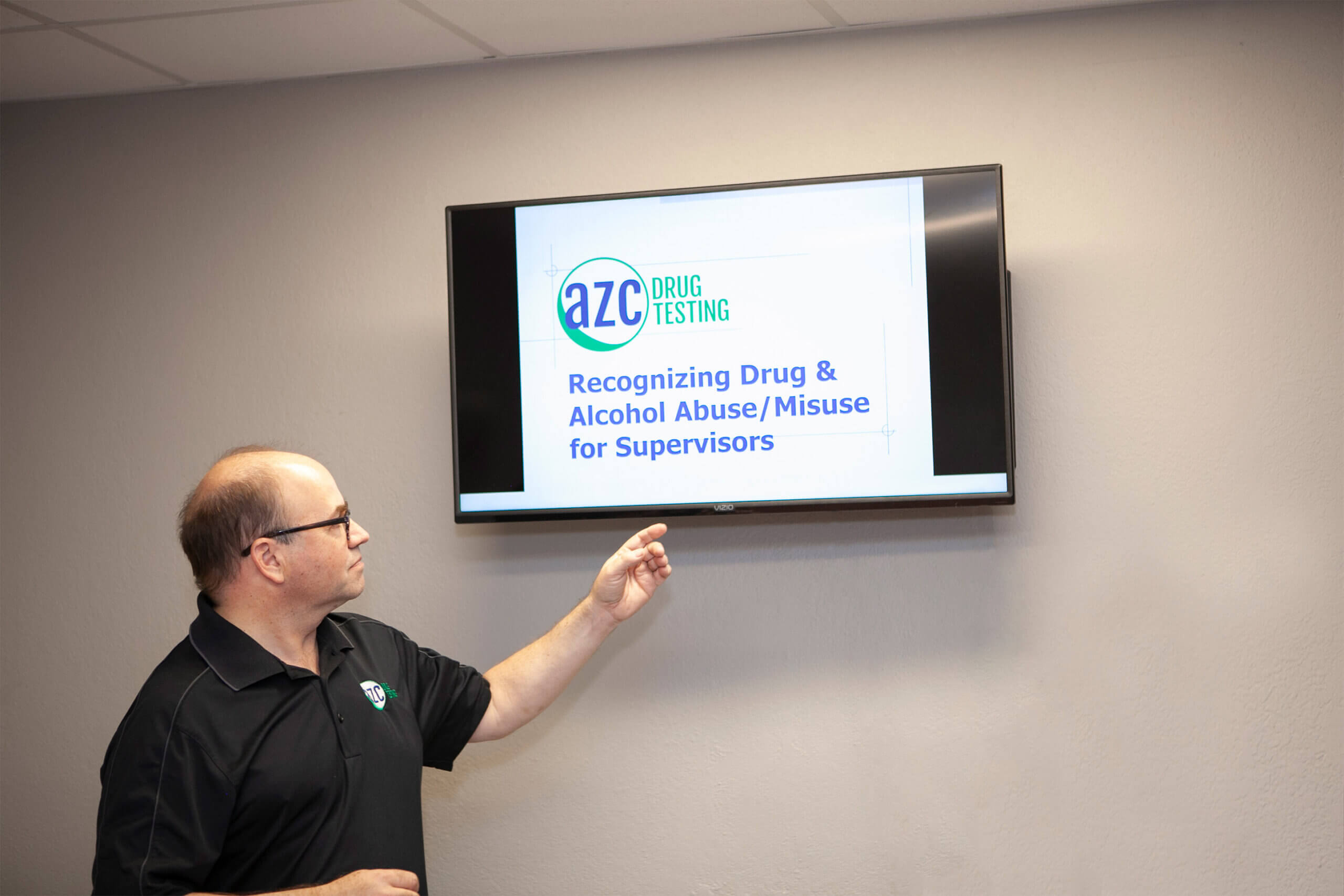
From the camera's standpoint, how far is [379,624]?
6.88ft

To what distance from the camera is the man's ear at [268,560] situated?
1.76 metres

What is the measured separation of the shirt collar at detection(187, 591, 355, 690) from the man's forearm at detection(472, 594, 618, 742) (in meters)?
0.47

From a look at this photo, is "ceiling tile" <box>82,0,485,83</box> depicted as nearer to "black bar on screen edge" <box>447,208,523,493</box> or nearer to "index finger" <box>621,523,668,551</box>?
"black bar on screen edge" <box>447,208,523,493</box>

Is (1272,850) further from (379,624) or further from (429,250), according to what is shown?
(429,250)

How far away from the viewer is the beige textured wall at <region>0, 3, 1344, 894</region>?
2.41m

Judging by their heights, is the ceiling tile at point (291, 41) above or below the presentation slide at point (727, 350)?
above

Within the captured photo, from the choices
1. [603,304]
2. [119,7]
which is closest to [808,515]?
[603,304]

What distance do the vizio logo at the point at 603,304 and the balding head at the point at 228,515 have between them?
2.97ft

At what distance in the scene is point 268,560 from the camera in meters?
1.77

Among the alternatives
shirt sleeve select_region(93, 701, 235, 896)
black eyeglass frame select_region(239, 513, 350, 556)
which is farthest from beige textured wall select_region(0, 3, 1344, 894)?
shirt sleeve select_region(93, 701, 235, 896)

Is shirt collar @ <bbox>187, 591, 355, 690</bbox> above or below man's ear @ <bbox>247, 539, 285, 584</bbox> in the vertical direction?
below

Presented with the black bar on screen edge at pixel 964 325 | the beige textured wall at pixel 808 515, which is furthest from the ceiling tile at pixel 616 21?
the black bar on screen edge at pixel 964 325

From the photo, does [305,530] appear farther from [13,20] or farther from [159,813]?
[13,20]

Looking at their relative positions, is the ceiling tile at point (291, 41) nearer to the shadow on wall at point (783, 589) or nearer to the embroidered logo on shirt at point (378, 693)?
the shadow on wall at point (783, 589)
